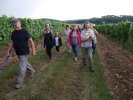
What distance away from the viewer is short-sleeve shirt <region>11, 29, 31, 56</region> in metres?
9.55

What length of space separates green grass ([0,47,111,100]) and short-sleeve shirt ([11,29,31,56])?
117 cm

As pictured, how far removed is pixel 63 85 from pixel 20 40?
2.01 meters

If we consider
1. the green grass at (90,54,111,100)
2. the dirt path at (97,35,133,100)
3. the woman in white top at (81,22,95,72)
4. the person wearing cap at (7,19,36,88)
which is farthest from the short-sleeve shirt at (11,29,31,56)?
the woman in white top at (81,22,95,72)

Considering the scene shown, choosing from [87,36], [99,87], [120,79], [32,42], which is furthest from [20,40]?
[120,79]

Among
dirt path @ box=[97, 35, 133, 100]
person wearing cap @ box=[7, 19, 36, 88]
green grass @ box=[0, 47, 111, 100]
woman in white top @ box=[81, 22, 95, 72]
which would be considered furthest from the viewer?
woman in white top @ box=[81, 22, 95, 72]

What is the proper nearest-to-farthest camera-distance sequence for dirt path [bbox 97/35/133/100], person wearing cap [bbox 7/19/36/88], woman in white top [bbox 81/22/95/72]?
1. dirt path [bbox 97/35/133/100]
2. person wearing cap [bbox 7/19/36/88]
3. woman in white top [bbox 81/22/95/72]

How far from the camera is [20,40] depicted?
960 centimetres

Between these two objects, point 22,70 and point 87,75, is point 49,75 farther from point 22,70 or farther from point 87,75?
point 22,70

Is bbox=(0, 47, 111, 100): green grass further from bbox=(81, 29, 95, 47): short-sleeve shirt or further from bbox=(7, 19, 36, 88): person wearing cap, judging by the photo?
bbox=(81, 29, 95, 47): short-sleeve shirt

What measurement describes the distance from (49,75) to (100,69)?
2.57 m

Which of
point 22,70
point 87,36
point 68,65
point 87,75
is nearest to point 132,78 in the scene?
point 87,75

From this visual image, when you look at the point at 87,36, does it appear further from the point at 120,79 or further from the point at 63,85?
the point at 63,85

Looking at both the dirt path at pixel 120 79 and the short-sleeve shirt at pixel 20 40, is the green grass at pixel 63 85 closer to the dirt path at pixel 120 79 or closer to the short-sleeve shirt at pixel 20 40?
the dirt path at pixel 120 79

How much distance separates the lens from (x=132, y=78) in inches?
462
